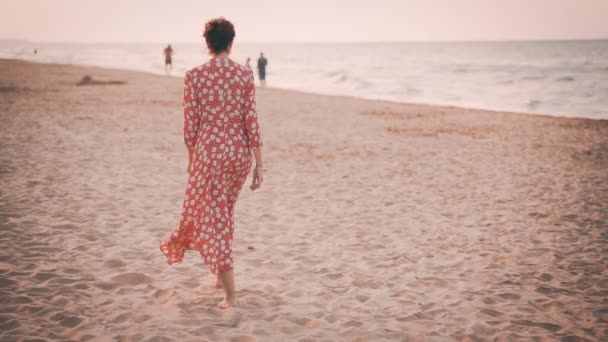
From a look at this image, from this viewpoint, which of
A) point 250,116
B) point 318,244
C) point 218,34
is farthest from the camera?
point 318,244

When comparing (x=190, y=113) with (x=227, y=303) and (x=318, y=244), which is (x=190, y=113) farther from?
(x=318, y=244)

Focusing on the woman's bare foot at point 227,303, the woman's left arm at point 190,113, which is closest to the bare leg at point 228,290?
the woman's bare foot at point 227,303

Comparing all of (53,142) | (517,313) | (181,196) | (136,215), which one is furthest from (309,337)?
(53,142)

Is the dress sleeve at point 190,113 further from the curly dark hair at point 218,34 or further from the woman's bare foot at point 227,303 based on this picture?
the woman's bare foot at point 227,303

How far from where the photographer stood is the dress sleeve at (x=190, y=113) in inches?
112

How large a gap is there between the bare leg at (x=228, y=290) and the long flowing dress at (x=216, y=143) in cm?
12

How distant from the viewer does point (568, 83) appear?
31203 mm

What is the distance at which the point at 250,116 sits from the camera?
9.70 feet

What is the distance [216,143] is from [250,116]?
313 mm

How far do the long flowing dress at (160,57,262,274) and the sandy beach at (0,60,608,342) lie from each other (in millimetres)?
714

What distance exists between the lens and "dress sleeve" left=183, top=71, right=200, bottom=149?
9.31ft

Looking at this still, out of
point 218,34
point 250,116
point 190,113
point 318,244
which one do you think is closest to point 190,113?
point 190,113

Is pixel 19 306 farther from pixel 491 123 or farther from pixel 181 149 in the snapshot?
pixel 491 123

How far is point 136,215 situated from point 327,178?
11.7 ft
